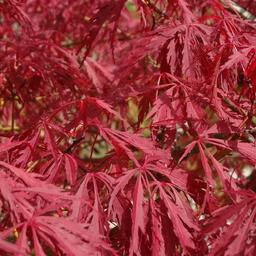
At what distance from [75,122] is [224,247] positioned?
1.46ft

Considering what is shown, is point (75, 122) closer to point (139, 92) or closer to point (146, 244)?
point (139, 92)

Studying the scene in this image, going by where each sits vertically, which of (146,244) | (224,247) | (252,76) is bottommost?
(146,244)

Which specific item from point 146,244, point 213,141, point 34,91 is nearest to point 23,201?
point 146,244

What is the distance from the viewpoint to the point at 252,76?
102 cm

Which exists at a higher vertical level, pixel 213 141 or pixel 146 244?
pixel 213 141

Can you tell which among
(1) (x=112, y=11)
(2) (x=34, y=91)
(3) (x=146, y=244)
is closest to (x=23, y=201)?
(3) (x=146, y=244)

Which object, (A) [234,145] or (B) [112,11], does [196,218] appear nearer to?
(A) [234,145]

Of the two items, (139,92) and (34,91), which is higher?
(139,92)

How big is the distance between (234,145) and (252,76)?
0.13 m

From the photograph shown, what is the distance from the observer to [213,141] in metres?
1.05

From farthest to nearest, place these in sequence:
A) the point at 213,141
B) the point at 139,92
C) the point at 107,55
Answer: the point at 107,55 → the point at 139,92 → the point at 213,141

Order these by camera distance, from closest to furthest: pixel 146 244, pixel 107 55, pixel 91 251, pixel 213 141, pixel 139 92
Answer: pixel 91 251 < pixel 146 244 < pixel 213 141 < pixel 139 92 < pixel 107 55

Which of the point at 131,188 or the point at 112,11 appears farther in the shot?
the point at 112,11

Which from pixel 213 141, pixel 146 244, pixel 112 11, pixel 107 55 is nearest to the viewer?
pixel 146 244
